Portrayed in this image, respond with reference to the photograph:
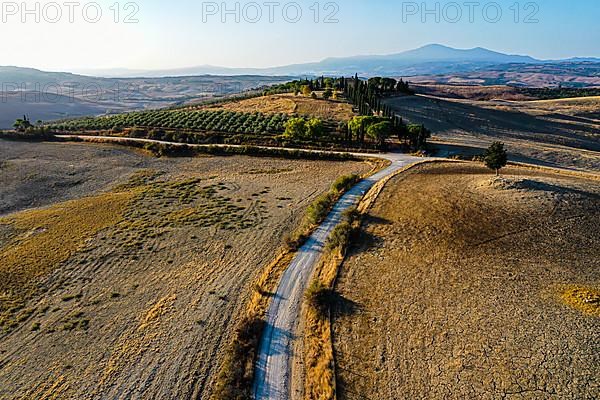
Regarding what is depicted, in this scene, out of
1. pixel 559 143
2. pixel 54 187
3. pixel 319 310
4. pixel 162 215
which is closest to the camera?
pixel 319 310

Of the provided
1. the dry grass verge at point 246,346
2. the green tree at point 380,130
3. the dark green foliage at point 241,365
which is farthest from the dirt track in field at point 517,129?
the dark green foliage at point 241,365

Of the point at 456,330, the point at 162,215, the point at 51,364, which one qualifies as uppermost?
the point at 162,215

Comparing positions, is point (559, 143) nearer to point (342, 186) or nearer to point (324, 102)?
point (324, 102)

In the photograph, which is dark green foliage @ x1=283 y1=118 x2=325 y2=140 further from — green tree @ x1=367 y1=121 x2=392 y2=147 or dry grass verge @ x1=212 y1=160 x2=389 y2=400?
dry grass verge @ x1=212 y1=160 x2=389 y2=400

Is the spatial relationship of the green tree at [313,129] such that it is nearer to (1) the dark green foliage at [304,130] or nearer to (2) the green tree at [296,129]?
(1) the dark green foliage at [304,130]

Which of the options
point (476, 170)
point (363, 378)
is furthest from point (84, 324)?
point (476, 170)

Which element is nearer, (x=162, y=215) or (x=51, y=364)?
(x=51, y=364)

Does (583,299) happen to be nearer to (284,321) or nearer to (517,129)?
(284,321)

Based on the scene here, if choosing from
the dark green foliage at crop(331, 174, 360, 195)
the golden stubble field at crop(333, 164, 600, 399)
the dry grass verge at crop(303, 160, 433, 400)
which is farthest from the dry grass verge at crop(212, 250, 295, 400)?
the dark green foliage at crop(331, 174, 360, 195)
